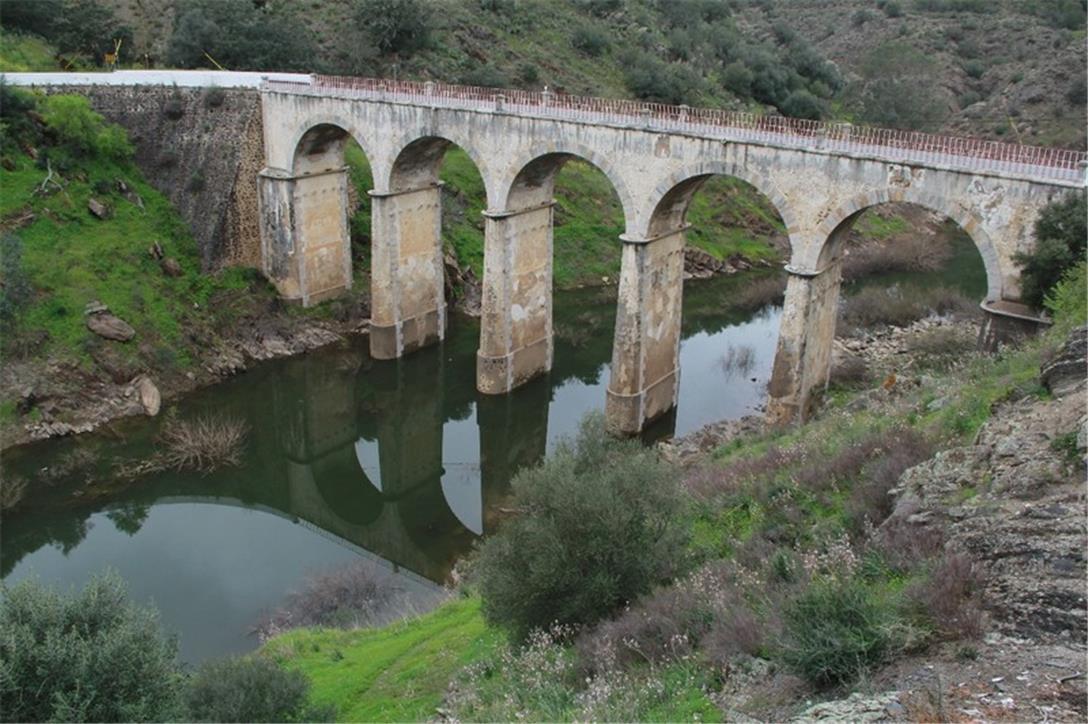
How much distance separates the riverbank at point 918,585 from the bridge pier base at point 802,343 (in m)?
4.75

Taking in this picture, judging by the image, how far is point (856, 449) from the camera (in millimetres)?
13234

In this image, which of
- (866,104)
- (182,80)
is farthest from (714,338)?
(866,104)

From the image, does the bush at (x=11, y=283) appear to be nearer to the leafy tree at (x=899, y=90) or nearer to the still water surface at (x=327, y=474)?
the still water surface at (x=327, y=474)

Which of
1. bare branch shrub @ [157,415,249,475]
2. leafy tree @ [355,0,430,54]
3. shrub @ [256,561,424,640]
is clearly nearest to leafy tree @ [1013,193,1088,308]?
shrub @ [256,561,424,640]

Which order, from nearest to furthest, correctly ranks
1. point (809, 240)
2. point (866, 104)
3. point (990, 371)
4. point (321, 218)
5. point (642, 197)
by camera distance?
point (990, 371), point (809, 240), point (642, 197), point (321, 218), point (866, 104)

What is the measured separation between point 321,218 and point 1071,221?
25.2 meters

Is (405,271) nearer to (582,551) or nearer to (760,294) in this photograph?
(760,294)

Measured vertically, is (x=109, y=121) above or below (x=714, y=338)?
above

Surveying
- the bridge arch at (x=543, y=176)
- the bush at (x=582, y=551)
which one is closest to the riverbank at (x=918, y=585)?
the bush at (x=582, y=551)

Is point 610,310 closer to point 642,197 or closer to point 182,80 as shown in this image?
point 642,197

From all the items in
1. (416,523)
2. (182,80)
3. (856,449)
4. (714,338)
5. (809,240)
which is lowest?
(416,523)

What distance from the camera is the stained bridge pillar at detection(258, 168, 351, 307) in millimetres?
32594

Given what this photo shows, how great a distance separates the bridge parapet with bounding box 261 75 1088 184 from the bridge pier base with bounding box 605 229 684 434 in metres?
3.41

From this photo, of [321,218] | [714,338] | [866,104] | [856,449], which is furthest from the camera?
[866,104]
